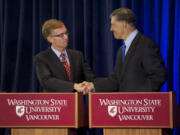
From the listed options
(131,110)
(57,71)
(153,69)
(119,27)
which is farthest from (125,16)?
(131,110)

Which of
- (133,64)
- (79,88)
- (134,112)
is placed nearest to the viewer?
(134,112)

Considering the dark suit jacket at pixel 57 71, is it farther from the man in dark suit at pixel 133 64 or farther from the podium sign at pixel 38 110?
the podium sign at pixel 38 110

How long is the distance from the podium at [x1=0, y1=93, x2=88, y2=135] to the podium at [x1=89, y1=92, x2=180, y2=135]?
→ 0.47ft

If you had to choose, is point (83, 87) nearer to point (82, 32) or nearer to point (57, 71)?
point (57, 71)

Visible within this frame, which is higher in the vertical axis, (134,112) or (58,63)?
(58,63)

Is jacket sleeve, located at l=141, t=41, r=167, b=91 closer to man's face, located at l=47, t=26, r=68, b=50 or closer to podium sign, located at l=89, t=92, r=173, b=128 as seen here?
podium sign, located at l=89, t=92, r=173, b=128

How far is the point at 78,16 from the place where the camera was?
14.6 ft

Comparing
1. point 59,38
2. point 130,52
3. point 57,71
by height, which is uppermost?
point 59,38

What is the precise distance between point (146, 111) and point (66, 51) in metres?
1.38

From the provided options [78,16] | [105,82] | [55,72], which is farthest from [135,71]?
[78,16]

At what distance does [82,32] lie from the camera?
445 centimetres

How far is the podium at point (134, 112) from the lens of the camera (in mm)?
2623

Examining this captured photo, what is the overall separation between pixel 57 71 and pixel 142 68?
894mm

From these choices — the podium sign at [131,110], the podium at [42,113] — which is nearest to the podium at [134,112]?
the podium sign at [131,110]
